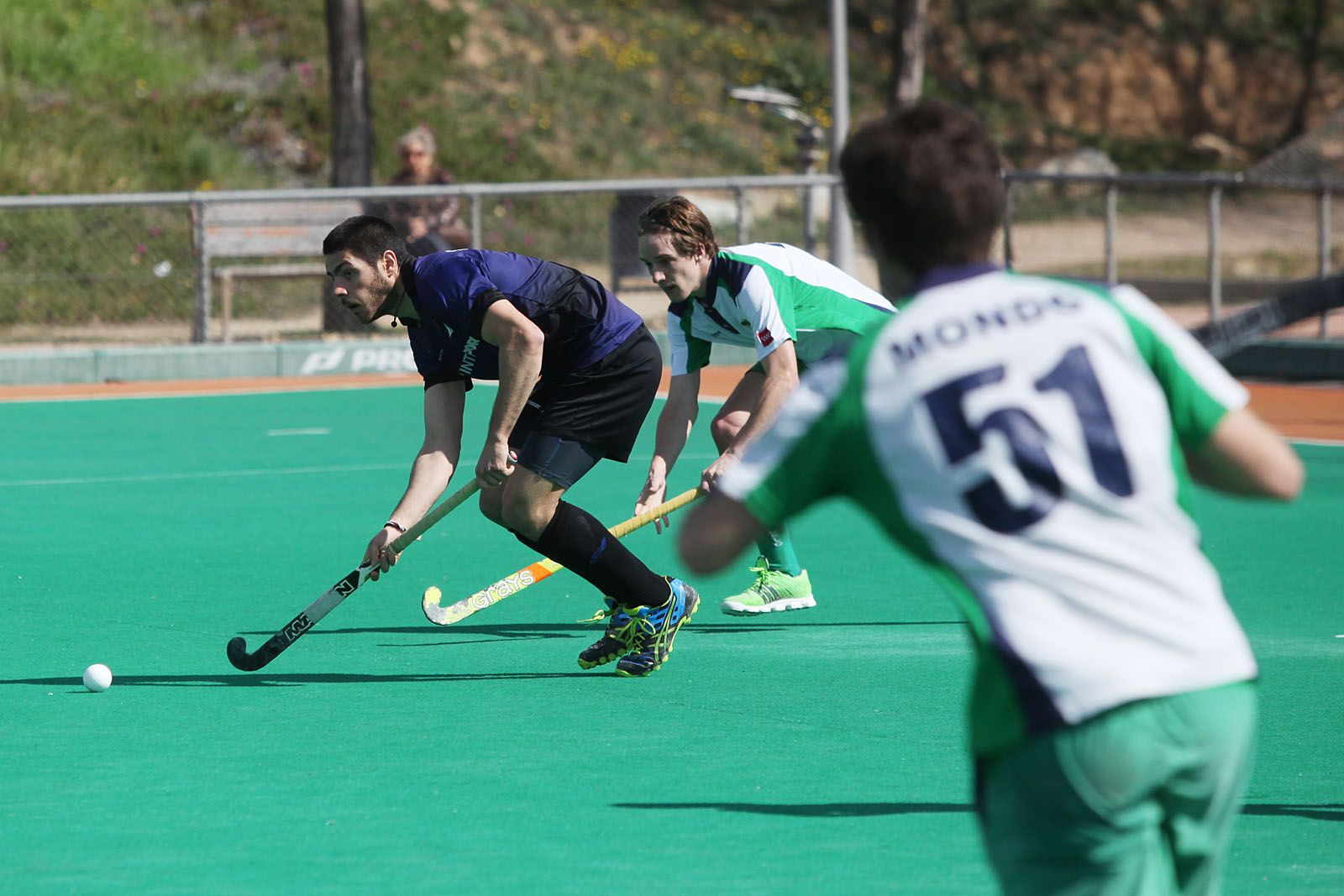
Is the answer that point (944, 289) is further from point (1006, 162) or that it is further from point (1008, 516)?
point (1006, 162)

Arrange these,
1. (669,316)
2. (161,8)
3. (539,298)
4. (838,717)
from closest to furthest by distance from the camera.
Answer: (838,717) → (539,298) → (669,316) → (161,8)

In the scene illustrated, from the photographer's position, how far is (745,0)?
37.6m

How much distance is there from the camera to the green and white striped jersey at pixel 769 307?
7.23 m

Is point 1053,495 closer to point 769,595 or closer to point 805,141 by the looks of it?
point 769,595

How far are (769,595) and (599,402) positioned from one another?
1.54m

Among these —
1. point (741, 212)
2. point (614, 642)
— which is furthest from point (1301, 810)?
point (741, 212)

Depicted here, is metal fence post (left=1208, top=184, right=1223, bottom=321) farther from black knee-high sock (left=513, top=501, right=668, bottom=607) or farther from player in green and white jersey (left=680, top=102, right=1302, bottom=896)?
player in green and white jersey (left=680, top=102, right=1302, bottom=896)

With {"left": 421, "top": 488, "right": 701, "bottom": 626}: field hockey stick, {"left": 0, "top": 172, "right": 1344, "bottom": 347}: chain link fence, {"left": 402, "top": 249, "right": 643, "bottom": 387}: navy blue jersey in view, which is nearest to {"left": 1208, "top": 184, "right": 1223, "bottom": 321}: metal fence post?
{"left": 0, "top": 172, "right": 1344, "bottom": 347}: chain link fence

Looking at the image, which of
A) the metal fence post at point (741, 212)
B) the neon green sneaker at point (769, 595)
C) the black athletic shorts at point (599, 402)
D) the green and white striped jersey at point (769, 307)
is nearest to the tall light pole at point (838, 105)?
the metal fence post at point (741, 212)

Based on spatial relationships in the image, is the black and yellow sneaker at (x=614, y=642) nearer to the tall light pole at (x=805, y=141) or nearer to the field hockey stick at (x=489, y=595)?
the field hockey stick at (x=489, y=595)

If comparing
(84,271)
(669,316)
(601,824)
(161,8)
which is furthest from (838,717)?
(161,8)

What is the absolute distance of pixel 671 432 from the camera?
7.77 m

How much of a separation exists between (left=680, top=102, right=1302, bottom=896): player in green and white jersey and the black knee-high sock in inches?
164

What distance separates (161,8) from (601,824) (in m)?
27.2
